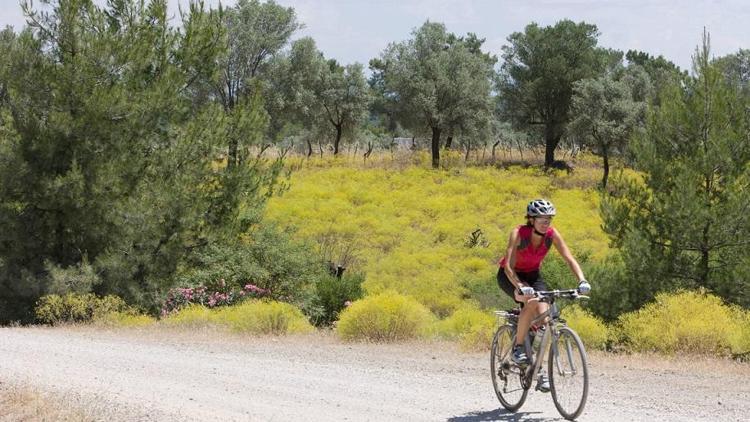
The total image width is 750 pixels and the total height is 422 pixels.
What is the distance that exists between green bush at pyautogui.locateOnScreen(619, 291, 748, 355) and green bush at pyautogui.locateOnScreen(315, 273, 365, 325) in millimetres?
9424

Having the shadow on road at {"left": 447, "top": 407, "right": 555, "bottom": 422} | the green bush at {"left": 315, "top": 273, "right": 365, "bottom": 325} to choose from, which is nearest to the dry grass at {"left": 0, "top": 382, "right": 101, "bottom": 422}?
the shadow on road at {"left": 447, "top": 407, "right": 555, "bottom": 422}

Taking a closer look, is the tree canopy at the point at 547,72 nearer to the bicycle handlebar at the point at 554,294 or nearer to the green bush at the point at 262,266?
the green bush at the point at 262,266

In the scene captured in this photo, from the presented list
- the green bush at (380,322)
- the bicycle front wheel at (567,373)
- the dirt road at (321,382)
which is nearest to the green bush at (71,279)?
the dirt road at (321,382)

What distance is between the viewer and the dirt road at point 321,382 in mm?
7578

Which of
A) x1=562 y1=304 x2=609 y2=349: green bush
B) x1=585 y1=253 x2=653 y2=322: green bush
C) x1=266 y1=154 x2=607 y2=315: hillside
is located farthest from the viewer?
x1=266 y1=154 x2=607 y2=315: hillside

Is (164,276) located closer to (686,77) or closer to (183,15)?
(183,15)

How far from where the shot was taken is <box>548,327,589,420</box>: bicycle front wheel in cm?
680

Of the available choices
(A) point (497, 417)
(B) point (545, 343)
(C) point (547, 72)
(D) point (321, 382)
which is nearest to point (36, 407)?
(D) point (321, 382)

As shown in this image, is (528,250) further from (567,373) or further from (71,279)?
(71,279)

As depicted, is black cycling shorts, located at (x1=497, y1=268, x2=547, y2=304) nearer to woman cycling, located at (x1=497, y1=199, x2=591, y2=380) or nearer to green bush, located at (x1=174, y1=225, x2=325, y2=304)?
woman cycling, located at (x1=497, y1=199, x2=591, y2=380)

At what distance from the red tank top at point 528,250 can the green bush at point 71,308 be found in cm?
1109

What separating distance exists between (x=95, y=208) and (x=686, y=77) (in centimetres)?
1268

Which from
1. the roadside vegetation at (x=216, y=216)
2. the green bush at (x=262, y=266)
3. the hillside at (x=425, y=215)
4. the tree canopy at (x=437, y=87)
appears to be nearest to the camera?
the roadside vegetation at (x=216, y=216)

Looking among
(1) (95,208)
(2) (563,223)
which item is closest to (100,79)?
(1) (95,208)
